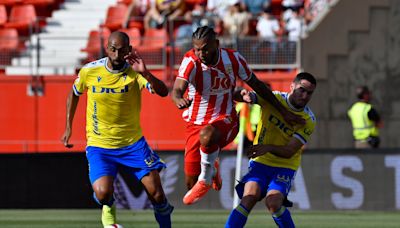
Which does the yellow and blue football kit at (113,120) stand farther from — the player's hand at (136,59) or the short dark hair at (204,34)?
the short dark hair at (204,34)

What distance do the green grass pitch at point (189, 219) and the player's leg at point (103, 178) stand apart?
3.38 m

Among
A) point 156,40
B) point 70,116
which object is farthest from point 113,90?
point 156,40

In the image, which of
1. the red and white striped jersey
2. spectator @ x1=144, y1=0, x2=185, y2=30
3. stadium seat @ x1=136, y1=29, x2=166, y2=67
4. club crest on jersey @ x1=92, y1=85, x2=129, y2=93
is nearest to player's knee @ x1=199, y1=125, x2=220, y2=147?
the red and white striped jersey

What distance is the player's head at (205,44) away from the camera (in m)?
12.8

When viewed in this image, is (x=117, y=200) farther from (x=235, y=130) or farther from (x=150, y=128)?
(x=235, y=130)

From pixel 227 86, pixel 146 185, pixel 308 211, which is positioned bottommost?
pixel 308 211

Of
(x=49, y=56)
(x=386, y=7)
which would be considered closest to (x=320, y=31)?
(x=386, y=7)

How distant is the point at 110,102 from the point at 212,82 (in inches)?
46.2

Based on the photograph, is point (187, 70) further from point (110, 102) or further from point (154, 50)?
point (154, 50)

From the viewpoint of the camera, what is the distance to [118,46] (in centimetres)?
1266

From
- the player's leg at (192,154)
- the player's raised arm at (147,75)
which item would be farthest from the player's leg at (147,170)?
the player's raised arm at (147,75)

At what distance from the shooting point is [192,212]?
67.1 feet

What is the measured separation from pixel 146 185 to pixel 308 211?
8.13m

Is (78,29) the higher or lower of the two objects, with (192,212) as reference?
higher
